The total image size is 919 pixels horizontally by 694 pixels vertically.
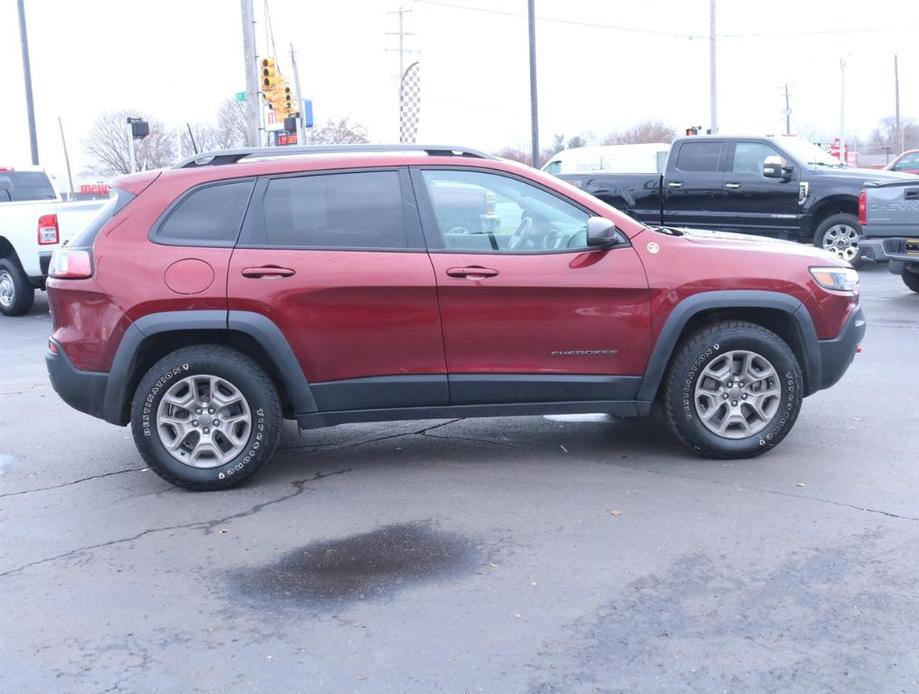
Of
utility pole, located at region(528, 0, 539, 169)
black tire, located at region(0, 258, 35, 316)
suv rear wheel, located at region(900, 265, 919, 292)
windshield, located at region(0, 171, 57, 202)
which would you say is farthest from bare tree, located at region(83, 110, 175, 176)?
suv rear wheel, located at region(900, 265, 919, 292)

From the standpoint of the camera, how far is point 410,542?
5090 millimetres

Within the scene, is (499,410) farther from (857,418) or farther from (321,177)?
(857,418)

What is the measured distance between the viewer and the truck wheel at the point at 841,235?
16.1 metres

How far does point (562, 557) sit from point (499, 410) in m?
1.43

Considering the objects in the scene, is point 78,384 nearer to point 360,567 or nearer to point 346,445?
point 346,445

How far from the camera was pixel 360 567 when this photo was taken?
4.79 meters

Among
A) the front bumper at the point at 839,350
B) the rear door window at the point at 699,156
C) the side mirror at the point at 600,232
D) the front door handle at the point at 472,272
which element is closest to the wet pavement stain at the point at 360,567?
the front door handle at the point at 472,272

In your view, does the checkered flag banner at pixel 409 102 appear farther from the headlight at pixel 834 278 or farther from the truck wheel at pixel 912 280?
the headlight at pixel 834 278

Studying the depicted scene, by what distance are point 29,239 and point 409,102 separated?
105ft

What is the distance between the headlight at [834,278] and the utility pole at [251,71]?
18395 millimetres

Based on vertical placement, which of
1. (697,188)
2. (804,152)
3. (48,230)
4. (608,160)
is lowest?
(48,230)

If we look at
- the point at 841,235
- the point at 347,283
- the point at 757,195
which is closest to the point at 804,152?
the point at 757,195

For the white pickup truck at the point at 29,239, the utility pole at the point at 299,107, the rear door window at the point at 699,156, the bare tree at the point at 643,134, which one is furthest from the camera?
the bare tree at the point at 643,134

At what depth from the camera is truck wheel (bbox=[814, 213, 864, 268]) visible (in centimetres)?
1608
